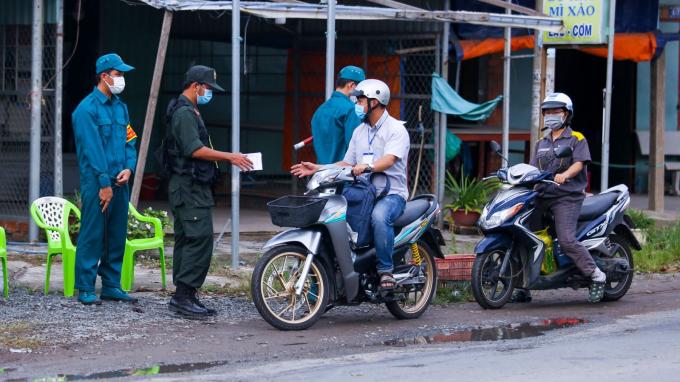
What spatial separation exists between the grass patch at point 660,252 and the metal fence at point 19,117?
625cm

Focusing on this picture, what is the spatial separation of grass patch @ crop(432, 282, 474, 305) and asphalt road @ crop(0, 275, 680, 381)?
236 millimetres

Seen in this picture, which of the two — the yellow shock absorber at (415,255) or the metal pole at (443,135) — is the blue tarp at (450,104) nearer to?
the metal pole at (443,135)

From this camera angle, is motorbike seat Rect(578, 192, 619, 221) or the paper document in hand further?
motorbike seat Rect(578, 192, 619, 221)

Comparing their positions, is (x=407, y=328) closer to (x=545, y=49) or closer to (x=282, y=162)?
(x=545, y=49)

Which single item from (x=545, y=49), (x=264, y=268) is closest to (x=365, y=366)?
(x=264, y=268)

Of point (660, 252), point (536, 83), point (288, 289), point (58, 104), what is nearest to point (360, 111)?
point (288, 289)

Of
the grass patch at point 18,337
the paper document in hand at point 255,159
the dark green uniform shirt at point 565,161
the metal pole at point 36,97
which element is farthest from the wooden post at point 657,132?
the grass patch at point 18,337

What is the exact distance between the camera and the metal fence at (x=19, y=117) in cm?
1232

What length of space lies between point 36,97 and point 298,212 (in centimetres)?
450

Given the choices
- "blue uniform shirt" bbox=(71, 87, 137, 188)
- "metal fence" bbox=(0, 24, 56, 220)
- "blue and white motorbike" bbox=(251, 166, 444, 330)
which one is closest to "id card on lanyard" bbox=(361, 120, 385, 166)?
"blue and white motorbike" bbox=(251, 166, 444, 330)

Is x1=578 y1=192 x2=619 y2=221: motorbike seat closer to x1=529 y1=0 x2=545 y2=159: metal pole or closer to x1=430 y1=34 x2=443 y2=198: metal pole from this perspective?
x1=529 y1=0 x2=545 y2=159: metal pole

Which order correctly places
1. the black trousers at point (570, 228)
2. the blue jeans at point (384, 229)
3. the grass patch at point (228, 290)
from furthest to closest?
the grass patch at point (228, 290) < the black trousers at point (570, 228) < the blue jeans at point (384, 229)

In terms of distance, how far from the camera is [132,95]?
1669cm

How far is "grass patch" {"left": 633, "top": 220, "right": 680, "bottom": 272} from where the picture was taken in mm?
12281
